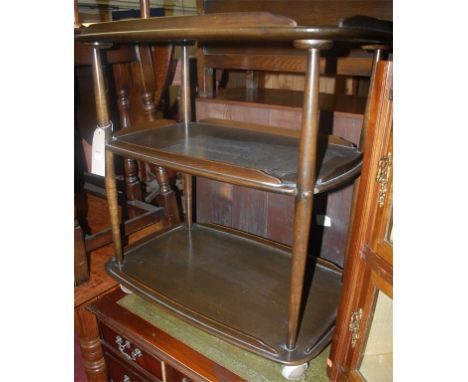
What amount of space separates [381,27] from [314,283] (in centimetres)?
64

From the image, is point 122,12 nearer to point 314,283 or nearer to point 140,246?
point 140,246

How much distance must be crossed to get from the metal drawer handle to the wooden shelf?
52cm

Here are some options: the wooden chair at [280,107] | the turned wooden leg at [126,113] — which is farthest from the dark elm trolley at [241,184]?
the turned wooden leg at [126,113]

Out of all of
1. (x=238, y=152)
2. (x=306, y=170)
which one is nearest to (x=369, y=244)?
(x=306, y=170)

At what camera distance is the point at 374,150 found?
621 millimetres

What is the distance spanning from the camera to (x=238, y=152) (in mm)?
818

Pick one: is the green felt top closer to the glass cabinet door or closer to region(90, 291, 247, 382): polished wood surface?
region(90, 291, 247, 382): polished wood surface

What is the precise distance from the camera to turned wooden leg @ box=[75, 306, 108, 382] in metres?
1.09

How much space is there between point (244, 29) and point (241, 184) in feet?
0.83

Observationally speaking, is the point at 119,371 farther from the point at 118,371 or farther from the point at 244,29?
the point at 244,29

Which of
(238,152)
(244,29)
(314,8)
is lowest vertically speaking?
(238,152)

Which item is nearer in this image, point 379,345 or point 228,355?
point 379,345

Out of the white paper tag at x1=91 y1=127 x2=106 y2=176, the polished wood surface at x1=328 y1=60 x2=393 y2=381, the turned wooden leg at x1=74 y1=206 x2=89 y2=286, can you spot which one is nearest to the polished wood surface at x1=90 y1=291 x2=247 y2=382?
the turned wooden leg at x1=74 y1=206 x2=89 y2=286
